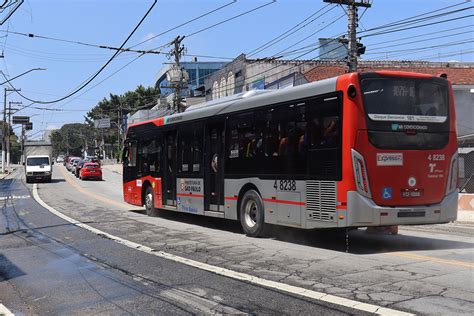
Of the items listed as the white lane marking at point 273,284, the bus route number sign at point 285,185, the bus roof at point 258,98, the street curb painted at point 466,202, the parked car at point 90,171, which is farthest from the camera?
the parked car at point 90,171

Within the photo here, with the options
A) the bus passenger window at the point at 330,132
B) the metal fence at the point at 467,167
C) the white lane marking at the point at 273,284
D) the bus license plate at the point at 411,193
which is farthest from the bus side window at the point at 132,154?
the metal fence at the point at 467,167

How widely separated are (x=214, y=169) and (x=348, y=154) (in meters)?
4.93

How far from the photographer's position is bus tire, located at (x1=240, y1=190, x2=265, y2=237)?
35.9 feet

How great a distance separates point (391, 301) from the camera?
18.7 feet

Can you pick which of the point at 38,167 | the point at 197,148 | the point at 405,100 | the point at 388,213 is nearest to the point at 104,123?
the point at 38,167

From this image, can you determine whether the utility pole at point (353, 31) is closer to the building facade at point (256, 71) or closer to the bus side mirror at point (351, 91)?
the bus side mirror at point (351, 91)

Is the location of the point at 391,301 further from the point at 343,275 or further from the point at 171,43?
the point at 171,43

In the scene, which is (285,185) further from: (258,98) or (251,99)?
(251,99)

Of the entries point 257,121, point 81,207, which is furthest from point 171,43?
point 257,121

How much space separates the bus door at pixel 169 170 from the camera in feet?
48.6

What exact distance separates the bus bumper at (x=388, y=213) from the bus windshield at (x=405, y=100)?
1.55m

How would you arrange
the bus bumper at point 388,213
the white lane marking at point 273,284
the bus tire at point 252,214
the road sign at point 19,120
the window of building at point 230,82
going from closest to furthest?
the white lane marking at point 273,284 → the bus bumper at point 388,213 → the bus tire at point 252,214 → the window of building at point 230,82 → the road sign at point 19,120

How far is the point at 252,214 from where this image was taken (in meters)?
11.5

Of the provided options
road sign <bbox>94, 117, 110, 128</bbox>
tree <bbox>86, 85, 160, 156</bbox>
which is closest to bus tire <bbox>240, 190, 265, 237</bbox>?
tree <bbox>86, 85, 160, 156</bbox>
